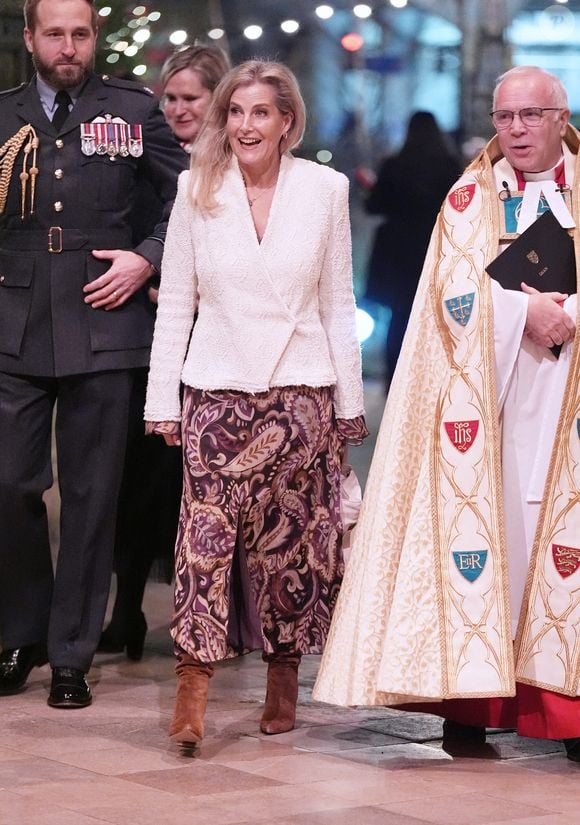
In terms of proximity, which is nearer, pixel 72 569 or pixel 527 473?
pixel 527 473

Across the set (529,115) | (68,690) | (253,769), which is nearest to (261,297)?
(529,115)

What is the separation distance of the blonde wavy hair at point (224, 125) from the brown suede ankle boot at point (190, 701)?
45.5 inches

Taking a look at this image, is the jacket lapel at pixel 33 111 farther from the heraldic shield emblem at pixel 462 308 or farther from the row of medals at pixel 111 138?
the heraldic shield emblem at pixel 462 308

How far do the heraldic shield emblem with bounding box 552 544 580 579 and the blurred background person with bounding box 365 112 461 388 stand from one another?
7.31 feet

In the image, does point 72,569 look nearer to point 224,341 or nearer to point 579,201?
point 224,341

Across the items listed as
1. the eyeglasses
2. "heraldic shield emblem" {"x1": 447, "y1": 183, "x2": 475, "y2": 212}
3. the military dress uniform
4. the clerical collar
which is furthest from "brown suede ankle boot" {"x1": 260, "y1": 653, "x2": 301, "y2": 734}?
the eyeglasses

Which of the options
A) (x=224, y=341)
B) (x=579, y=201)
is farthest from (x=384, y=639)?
(x=579, y=201)

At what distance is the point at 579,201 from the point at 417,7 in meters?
2.15

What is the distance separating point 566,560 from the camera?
4070 mm

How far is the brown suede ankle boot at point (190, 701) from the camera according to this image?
404cm

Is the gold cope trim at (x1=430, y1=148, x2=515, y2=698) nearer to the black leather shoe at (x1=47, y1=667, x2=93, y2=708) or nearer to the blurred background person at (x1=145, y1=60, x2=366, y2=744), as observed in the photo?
the blurred background person at (x1=145, y1=60, x2=366, y2=744)

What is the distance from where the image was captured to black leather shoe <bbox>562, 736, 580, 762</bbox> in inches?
162

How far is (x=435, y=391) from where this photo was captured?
13.9 ft

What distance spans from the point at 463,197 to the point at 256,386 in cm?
73
